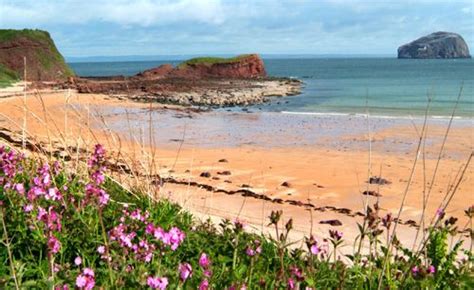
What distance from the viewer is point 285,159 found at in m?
13.4

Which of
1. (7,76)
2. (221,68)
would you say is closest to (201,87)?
(7,76)

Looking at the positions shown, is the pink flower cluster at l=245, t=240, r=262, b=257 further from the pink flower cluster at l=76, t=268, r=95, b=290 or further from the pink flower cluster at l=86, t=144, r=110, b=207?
the pink flower cluster at l=76, t=268, r=95, b=290

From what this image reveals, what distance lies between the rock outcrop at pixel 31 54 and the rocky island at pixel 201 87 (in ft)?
7.63

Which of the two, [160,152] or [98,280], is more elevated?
[98,280]

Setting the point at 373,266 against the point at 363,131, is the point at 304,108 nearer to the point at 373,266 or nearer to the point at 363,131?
the point at 363,131

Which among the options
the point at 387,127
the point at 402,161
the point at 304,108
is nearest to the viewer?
the point at 402,161

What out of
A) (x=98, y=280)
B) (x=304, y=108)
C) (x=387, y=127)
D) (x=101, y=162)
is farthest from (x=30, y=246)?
(x=304, y=108)

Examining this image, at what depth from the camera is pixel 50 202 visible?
405cm

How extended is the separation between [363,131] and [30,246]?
669 inches

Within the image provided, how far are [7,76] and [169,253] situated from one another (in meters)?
40.1

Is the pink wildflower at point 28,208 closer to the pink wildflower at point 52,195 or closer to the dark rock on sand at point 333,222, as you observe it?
the pink wildflower at point 52,195

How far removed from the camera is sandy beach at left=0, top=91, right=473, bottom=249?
7391 mm

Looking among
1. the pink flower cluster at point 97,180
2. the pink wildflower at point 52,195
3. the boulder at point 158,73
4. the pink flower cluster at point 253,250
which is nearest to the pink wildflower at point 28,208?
the pink wildflower at point 52,195

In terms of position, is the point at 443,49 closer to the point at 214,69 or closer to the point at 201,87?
the point at 214,69
